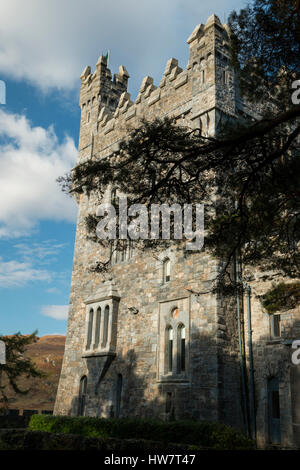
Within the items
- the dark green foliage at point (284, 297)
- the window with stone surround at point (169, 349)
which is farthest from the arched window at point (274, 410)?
the dark green foliage at point (284, 297)

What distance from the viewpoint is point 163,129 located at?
30.5 ft

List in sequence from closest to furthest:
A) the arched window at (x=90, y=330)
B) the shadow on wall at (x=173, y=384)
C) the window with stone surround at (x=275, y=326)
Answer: the shadow on wall at (x=173, y=384) → the window with stone surround at (x=275, y=326) → the arched window at (x=90, y=330)

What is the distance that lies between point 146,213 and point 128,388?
9.57m

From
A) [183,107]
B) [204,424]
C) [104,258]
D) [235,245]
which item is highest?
[183,107]

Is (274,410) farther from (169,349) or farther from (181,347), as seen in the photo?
(169,349)

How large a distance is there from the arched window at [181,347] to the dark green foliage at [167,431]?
116 inches

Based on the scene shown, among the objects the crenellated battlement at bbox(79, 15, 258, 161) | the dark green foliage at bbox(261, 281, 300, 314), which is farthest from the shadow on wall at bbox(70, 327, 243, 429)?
the crenellated battlement at bbox(79, 15, 258, 161)

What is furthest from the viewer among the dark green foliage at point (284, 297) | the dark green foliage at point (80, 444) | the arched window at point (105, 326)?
the arched window at point (105, 326)

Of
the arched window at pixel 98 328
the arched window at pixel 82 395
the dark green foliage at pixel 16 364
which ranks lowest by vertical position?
the arched window at pixel 82 395

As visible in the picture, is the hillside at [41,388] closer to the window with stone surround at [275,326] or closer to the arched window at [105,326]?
the arched window at [105,326]

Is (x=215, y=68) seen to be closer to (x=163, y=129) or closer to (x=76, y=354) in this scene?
(x=163, y=129)

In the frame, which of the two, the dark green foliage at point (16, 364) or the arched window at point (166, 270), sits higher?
the arched window at point (166, 270)

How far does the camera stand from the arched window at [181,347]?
635 inches

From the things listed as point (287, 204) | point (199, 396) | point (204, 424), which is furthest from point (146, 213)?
point (199, 396)
